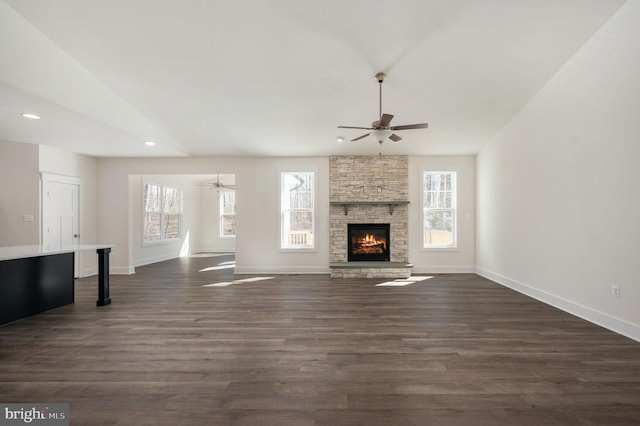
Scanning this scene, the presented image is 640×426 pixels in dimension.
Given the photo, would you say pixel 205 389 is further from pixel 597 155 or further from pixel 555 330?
pixel 597 155

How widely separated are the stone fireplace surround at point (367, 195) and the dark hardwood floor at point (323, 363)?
241 cm

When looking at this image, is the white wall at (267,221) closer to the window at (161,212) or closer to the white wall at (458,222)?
the white wall at (458,222)

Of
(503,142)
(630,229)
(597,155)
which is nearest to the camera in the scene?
(630,229)

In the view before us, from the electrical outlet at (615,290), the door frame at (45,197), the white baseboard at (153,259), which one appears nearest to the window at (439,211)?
the electrical outlet at (615,290)

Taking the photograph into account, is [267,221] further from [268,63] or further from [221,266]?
[268,63]

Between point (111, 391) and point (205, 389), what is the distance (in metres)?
0.68

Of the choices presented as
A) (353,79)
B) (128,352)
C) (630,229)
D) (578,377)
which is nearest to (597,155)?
(630,229)

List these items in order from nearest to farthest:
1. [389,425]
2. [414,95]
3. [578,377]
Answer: [389,425] → [578,377] → [414,95]

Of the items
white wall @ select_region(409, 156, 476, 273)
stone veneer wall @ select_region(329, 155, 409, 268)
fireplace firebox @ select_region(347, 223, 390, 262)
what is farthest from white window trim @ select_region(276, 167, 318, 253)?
white wall @ select_region(409, 156, 476, 273)

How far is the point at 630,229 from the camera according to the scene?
10.6 feet

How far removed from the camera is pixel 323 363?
2.64 meters

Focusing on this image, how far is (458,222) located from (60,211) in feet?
27.3

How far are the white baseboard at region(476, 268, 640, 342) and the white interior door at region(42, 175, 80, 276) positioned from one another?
8.46 m

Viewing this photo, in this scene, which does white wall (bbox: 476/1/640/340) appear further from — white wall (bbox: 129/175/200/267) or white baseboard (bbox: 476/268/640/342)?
white wall (bbox: 129/175/200/267)
